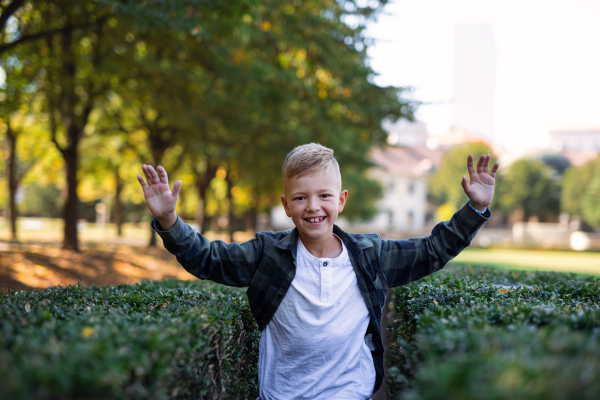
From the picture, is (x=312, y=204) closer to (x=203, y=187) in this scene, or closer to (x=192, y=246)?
(x=192, y=246)

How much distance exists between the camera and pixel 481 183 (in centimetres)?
312

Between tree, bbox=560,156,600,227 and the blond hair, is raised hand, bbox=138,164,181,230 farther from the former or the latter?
tree, bbox=560,156,600,227

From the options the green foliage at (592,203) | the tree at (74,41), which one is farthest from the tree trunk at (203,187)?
the green foliage at (592,203)

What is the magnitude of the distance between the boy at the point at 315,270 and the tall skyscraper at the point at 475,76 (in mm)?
141829

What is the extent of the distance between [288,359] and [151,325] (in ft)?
2.96

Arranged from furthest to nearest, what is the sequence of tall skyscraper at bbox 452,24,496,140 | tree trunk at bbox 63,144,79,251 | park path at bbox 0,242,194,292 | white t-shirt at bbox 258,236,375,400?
tall skyscraper at bbox 452,24,496,140, tree trunk at bbox 63,144,79,251, park path at bbox 0,242,194,292, white t-shirt at bbox 258,236,375,400

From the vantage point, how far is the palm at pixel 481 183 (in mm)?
3059

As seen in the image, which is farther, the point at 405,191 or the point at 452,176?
the point at 405,191

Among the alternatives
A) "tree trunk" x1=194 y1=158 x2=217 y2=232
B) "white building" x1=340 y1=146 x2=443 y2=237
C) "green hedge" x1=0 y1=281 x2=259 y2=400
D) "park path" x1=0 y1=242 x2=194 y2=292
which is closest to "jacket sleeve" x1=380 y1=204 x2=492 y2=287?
"green hedge" x1=0 y1=281 x2=259 y2=400

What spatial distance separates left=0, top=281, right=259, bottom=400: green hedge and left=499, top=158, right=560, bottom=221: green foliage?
2414 inches

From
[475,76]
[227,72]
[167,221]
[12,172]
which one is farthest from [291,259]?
[475,76]

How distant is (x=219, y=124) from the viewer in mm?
13195

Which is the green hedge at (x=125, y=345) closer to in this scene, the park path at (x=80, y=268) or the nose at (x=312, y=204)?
the nose at (x=312, y=204)

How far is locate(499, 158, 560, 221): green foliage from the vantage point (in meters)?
58.7
